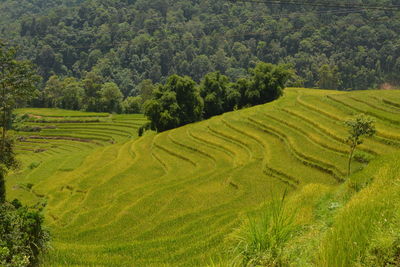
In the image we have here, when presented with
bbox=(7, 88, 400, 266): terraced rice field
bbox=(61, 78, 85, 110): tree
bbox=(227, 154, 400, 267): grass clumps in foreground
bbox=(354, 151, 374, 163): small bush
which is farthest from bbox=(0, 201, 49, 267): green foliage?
bbox=(61, 78, 85, 110): tree

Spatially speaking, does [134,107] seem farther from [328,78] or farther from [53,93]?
[328,78]

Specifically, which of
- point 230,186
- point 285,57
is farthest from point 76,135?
point 285,57

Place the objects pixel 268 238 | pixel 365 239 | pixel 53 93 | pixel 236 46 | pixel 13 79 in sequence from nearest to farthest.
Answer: pixel 365 239, pixel 268 238, pixel 13 79, pixel 53 93, pixel 236 46

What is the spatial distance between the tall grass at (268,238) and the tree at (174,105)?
4855 centimetres

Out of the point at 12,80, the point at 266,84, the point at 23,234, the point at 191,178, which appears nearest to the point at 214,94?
the point at 266,84

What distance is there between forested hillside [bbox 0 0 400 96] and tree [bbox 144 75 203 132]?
72.1 m

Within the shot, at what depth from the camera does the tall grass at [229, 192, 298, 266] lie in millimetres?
5520

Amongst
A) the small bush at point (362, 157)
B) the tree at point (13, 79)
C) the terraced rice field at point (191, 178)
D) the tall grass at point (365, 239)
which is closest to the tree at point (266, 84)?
the terraced rice field at point (191, 178)

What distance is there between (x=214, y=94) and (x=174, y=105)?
403 inches

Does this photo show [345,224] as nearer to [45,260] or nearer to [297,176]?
[45,260]

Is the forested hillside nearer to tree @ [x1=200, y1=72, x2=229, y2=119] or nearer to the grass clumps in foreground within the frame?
tree @ [x1=200, y1=72, x2=229, y2=119]

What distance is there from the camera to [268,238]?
566 cm

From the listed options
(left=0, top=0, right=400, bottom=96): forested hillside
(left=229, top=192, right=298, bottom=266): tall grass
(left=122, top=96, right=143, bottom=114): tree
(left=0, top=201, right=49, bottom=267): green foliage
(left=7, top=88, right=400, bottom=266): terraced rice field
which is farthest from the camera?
(left=0, top=0, right=400, bottom=96): forested hillside

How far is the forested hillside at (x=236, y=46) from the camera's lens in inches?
5340
